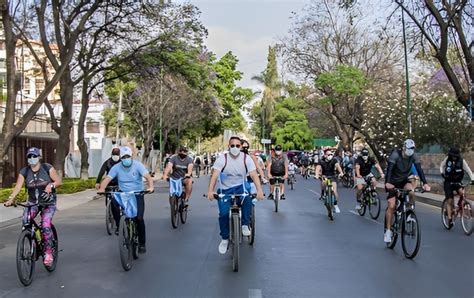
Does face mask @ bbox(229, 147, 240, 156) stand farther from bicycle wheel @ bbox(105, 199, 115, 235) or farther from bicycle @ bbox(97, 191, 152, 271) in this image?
bicycle wheel @ bbox(105, 199, 115, 235)

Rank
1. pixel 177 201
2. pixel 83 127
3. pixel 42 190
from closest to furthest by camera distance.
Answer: pixel 42 190, pixel 177 201, pixel 83 127

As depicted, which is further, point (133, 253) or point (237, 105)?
point (237, 105)

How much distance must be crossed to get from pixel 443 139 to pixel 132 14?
13.5 meters

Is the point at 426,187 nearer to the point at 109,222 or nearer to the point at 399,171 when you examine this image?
the point at 399,171

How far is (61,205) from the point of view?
66.3 ft

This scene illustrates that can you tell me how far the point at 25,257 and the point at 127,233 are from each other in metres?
1.54

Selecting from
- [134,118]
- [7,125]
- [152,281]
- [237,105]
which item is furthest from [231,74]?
[152,281]

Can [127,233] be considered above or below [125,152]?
below

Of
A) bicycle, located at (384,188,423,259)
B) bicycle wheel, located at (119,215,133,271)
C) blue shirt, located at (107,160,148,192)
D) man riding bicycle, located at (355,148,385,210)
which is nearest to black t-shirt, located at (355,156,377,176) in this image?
man riding bicycle, located at (355,148,385,210)

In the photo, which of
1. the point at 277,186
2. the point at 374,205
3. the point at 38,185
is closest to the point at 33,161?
the point at 38,185

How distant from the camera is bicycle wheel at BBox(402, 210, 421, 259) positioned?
9094 mm

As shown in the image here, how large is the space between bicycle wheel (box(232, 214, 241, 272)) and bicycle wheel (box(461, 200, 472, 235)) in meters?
5.97

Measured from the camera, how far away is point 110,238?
12125 millimetres

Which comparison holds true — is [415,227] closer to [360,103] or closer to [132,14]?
[132,14]
